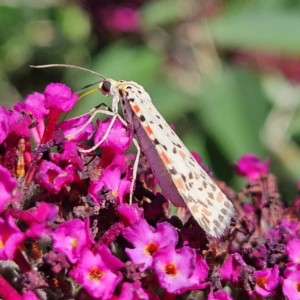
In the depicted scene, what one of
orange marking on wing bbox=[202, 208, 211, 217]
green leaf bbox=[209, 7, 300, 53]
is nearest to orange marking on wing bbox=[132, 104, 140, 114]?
orange marking on wing bbox=[202, 208, 211, 217]

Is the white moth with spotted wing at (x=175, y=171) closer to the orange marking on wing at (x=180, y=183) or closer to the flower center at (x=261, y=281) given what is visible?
the orange marking on wing at (x=180, y=183)

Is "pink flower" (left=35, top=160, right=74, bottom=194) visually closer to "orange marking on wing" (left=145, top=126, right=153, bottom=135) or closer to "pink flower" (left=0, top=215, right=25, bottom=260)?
"pink flower" (left=0, top=215, right=25, bottom=260)

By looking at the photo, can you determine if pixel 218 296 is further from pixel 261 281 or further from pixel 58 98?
pixel 58 98

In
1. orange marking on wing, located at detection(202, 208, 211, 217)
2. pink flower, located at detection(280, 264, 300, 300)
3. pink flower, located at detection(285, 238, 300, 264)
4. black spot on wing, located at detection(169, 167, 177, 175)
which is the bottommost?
pink flower, located at detection(280, 264, 300, 300)

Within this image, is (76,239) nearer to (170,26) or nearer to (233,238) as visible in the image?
(233,238)

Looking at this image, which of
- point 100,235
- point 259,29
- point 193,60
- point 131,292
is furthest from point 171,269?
point 193,60

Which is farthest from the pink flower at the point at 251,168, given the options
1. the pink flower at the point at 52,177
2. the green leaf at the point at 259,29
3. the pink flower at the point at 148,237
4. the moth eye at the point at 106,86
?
the green leaf at the point at 259,29

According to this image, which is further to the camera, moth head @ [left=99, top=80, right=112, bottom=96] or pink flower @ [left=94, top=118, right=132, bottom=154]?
moth head @ [left=99, top=80, right=112, bottom=96]

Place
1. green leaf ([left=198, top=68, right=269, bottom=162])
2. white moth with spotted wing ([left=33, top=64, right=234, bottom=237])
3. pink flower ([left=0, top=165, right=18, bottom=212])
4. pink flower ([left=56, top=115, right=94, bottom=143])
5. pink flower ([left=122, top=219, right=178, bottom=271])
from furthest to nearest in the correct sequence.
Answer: green leaf ([left=198, top=68, right=269, bottom=162]), pink flower ([left=56, top=115, right=94, bottom=143]), white moth with spotted wing ([left=33, top=64, right=234, bottom=237]), pink flower ([left=122, top=219, right=178, bottom=271]), pink flower ([left=0, top=165, right=18, bottom=212])

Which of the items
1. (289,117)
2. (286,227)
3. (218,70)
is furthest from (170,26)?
(286,227)
